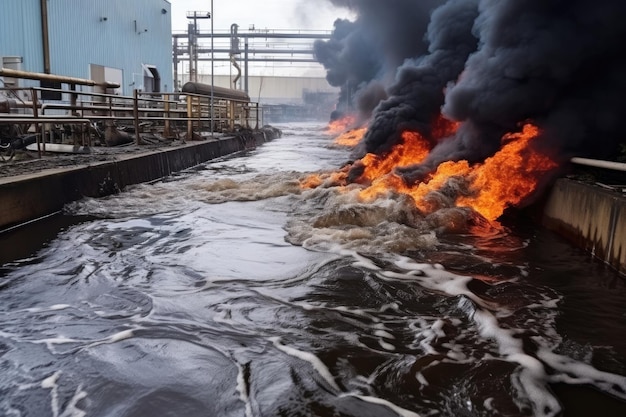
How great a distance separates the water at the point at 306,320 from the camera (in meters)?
2.64

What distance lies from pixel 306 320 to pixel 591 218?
142 inches

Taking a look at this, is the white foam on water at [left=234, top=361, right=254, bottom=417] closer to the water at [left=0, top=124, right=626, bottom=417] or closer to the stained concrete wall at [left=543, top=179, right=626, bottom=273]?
the water at [left=0, top=124, right=626, bottom=417]

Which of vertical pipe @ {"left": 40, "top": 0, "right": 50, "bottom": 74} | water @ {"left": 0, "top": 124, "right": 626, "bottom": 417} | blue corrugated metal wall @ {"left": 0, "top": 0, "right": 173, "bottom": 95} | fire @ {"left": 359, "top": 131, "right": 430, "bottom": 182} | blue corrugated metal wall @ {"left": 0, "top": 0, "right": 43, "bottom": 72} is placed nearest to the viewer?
water @ {"left": 0, "top": 124, "right": 626, "bottom": 417}

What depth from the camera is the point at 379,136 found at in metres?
9.97

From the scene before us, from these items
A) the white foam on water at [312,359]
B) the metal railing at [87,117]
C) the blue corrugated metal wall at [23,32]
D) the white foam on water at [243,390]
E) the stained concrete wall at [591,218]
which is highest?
the blue corrugated metal wall at [23,32]

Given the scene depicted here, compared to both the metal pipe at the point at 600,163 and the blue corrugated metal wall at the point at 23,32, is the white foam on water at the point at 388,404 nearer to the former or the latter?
the metal pipe at the point at 600,163

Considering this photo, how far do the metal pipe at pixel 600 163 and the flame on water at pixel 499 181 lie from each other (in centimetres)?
45

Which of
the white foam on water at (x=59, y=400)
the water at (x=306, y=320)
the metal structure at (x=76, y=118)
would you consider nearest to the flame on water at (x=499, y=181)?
the water at (x=306, y=320)

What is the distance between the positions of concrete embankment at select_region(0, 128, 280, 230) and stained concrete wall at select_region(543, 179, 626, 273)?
20.6ft

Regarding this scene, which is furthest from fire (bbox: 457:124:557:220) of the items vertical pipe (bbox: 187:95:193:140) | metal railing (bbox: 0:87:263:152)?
vertical pipe (bbox: 187:95:193:140)

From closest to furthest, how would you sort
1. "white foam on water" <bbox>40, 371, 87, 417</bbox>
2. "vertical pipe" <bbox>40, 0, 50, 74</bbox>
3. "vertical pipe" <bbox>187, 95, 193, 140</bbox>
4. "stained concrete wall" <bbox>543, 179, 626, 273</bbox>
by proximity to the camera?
"white foam on water" <bbox>40, 371, 87, 417</bbox>, "stained concrete wall" <bbox>543, 179, 626, 273</bbox>, "vertical pipe" <bbox>187, 95, 193, 140</bbox>, "vertical pipe" <bbox>40, 0, 50, 74</bbox>

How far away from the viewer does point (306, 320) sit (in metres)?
3.59

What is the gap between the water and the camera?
2639mm

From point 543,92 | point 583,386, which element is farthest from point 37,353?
point 543,92
